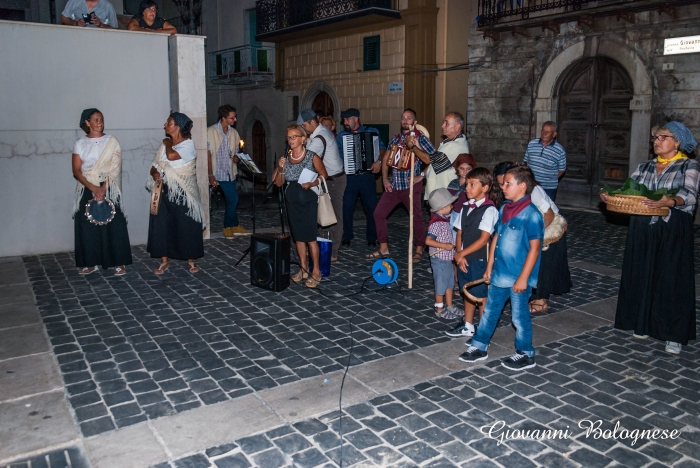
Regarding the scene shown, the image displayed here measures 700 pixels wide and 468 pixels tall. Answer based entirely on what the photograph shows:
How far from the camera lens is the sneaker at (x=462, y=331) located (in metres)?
5.62

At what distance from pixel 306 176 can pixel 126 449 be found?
389 centimetres

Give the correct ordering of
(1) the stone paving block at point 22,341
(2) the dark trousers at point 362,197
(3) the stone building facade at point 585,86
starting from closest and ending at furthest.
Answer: (1) the stone paving block at point 22,341, (2) the dark trousers at point 362,197, (3) the stone building facade at point 585,86

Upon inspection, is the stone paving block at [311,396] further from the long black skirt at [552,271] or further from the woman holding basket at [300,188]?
the woman holding basket at [300,188]

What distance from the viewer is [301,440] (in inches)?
151

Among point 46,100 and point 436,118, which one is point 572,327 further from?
point 436,118

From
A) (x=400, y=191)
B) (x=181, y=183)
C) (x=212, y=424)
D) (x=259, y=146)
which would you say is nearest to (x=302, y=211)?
(x=181, y=183)

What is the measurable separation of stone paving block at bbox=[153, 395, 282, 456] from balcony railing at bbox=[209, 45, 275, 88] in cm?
1937

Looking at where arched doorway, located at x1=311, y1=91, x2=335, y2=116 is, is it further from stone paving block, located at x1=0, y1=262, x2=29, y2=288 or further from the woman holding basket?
the woman holding basket

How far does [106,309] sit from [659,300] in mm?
5223

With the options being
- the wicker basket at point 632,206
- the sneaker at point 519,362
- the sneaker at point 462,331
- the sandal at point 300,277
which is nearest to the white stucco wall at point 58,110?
the sandal at point 300,277

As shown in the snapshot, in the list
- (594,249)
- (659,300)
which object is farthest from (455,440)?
(594,249)

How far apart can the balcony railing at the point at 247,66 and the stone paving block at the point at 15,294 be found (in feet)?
53.2

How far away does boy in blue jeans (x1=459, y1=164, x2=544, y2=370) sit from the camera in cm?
460

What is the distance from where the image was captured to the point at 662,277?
206 inches
